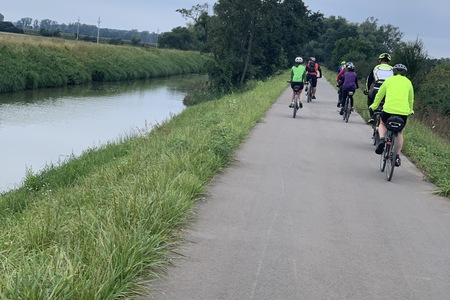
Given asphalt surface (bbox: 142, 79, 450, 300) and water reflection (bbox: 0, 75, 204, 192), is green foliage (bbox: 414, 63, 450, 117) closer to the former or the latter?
water reflection (bbox: 0, 75, 204, 192)

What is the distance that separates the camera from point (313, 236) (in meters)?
6.12

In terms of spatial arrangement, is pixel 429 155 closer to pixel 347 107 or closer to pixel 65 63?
pixel 347 107

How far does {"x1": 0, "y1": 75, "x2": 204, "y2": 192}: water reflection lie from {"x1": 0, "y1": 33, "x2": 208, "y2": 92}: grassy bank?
1.23m

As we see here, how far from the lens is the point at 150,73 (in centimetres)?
5888

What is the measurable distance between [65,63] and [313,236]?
133 feet

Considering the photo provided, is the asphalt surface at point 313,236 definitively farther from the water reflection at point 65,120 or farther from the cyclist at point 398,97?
the water reflection at point 65,120

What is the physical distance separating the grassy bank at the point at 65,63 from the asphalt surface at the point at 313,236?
2729cm

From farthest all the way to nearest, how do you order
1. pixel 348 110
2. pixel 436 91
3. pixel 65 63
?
1. pixel 65 63
2. pixel 436 91
3. pixel 348 110

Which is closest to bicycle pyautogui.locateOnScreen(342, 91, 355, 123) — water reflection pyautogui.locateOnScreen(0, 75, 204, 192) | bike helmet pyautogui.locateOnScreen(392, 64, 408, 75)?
water reflection pyautogui.locateOnScreen(0, 75, 204, 192)

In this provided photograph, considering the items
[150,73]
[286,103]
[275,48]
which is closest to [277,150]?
[286,103]

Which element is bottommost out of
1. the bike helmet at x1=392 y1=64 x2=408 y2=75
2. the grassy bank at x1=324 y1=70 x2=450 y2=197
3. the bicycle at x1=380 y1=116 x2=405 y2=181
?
the grassy bank at x1=324 y1=70 x2=450 y2=197

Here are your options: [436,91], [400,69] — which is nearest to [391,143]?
[400,69]

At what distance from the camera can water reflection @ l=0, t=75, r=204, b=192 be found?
16.4 metres

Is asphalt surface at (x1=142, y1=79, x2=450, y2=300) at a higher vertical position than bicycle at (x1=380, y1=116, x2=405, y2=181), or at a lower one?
lower
